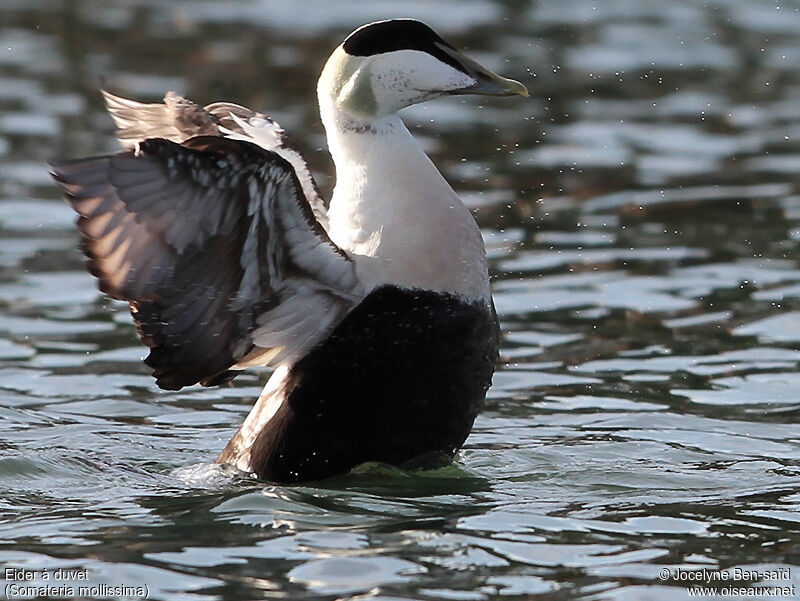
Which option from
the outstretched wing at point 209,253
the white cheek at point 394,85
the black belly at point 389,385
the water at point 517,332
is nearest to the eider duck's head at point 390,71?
the white cheek at point 394,85

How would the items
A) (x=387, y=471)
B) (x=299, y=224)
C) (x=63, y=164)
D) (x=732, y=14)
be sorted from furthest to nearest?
(x=732, y=14)
(x=387, y=471)
(x=299, y=224)
(x=63, y=164)

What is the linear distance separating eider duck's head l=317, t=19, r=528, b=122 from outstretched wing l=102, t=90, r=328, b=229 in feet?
1.58

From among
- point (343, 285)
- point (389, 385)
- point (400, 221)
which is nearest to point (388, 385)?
point (389, 385)

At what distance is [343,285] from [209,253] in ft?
1.90

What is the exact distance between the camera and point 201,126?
22.4 ft

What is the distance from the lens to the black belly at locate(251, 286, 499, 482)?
6062 mm

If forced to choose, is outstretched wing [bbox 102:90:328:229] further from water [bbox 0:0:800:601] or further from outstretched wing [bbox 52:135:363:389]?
water [bbox 0:0:800:601]

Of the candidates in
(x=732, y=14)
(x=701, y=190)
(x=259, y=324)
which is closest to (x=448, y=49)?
(x=259, y=324)

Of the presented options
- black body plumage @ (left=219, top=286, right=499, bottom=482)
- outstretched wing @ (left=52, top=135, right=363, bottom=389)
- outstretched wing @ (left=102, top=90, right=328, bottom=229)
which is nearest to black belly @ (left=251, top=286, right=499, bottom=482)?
black body plumage @ (left=219, top=286, right=499, bottom=482)

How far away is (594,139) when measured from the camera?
12844mm

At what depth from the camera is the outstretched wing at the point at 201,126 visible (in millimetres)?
6695

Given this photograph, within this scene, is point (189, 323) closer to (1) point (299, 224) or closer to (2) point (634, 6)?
(1) point (299, 224)

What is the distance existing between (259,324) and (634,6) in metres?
11.6

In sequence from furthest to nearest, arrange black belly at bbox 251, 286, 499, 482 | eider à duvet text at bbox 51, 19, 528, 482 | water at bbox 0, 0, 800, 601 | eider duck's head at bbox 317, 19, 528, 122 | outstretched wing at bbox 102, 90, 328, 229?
1. outstretched wing at bbox 102, 90, 328, 229
2. eider duck's head at bbox 317, 19, 528, 122
3. black belly at bbox 251, 286, 499, 482
4. eider à duvet text at bbox 51, 19, 528, 482
5. water at bbox 0, 0, 800, 601
